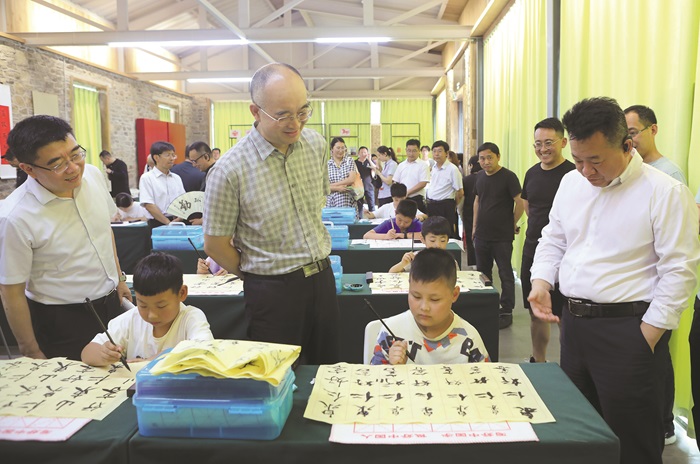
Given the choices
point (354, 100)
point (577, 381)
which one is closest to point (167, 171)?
point (577, 381)

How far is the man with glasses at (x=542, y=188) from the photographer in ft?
9.96

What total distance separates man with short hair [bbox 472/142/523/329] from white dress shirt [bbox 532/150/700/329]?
2360 millimetres

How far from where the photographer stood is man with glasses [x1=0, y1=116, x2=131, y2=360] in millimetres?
1671

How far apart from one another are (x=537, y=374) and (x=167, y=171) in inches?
155

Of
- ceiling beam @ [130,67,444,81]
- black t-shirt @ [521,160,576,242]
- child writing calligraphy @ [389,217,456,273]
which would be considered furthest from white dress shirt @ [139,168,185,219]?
ceiling beam @ [130,67,444,81]

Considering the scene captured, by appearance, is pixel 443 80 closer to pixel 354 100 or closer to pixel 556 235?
pixel 354 100

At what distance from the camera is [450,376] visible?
136 centimetres

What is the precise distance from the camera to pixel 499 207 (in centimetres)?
408

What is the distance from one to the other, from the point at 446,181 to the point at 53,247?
4.74 m

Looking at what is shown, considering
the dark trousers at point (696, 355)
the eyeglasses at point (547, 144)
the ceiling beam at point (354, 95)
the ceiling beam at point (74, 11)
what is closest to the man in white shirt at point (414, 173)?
the eyeglasses at point (547, 144)

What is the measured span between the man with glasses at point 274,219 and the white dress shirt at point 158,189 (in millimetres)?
3116

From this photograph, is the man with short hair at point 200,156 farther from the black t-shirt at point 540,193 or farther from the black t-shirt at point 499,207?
the black t-shirt at point 540,193

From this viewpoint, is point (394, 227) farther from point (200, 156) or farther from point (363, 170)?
point (363, 170)

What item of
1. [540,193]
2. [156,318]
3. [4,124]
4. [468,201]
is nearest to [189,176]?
[468,201]
